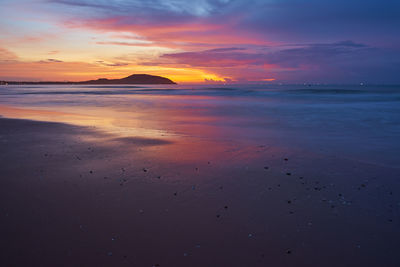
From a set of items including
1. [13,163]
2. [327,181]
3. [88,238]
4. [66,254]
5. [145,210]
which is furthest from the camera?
[13,163]

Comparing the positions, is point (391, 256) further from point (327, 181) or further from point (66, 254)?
point (66, 254)

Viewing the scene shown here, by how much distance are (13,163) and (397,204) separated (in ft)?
27.4

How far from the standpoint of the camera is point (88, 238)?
3.84 m

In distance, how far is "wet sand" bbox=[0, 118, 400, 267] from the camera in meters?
3.56

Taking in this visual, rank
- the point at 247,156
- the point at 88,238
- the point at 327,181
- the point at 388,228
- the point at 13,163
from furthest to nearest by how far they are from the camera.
→ 1. the point at 247,156
2. the point at 13,163
3. the point at 327,181
4. the point at 388,228
5. the point at 88,238

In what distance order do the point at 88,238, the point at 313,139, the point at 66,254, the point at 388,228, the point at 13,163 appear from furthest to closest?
the point at 313,139 < the point at 13,163 < the point at 388,228 < the point at 88,238 < the point at 66,254

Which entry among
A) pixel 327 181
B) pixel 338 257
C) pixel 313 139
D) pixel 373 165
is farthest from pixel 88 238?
pixel 313 139

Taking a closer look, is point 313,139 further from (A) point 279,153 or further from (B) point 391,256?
(B) point 391,256

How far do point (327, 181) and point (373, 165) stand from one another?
2.26 m

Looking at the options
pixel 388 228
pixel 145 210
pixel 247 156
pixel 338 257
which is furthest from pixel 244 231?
pixel 247 156

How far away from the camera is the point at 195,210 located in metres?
4.68

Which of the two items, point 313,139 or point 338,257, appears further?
point 313,139

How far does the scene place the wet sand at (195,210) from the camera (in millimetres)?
3564

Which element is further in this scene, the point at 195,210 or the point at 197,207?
the point at 197,207
